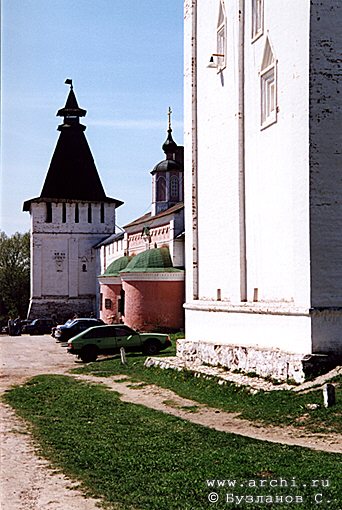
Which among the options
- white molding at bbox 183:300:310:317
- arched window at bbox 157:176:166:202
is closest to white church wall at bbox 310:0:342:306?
white molding at bbox 183:300:310:317

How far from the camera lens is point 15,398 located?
1644cm

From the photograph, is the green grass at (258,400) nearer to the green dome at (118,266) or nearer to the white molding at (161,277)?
the white molding at (161,277)

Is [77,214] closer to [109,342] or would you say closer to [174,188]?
[174,188]

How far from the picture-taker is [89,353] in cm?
2397

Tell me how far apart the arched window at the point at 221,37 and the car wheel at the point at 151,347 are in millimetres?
9342

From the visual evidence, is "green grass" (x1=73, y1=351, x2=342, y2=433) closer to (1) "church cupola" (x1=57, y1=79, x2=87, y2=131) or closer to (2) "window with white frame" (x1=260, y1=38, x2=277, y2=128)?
(2) "window with white frame" (x1=260, y1=38, x2=277, y2=128)

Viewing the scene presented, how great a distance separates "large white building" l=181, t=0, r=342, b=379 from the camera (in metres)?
14.4

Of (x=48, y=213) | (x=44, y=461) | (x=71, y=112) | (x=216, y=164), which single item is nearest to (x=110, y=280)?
(x=48, y=213)

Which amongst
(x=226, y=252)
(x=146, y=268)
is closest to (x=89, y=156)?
(x=146, y=268)

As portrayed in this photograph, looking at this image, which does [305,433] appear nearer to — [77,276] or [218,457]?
[218,457]

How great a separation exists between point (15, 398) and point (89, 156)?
129ft

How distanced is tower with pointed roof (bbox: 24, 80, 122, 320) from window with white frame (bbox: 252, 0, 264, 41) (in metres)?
36.0

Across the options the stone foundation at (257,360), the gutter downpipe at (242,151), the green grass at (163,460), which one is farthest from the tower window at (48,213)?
the green grass at (163,460)

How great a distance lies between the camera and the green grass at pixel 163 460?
292 inches
